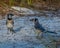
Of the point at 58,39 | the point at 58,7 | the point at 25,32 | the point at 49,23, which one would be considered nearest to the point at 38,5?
the point at 58,7

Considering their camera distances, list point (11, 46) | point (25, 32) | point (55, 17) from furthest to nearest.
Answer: point (55, 17) < point (25, 32) < point (11, 46)

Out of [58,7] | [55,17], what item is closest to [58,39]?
[55,17]

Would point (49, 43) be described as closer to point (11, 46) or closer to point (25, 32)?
A: point (11, 46)

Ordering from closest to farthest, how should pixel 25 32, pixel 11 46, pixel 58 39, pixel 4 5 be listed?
pixel 11 46 → pixel 58 39 → pixel 25 32 → pixel 4 5

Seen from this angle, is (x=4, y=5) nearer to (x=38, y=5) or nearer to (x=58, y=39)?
(x=38, y=5)

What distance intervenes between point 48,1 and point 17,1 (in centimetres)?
127

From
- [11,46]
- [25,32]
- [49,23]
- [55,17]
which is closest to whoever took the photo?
[11,46]

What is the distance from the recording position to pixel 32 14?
9766 mm

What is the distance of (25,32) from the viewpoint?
24.9ft

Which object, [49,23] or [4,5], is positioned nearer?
[49,23]

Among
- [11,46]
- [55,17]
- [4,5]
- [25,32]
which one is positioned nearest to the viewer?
[11,46]

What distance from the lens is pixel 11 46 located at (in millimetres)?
6359

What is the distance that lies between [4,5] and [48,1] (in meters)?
2.17

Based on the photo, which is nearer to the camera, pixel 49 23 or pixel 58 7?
pixel 49 23
